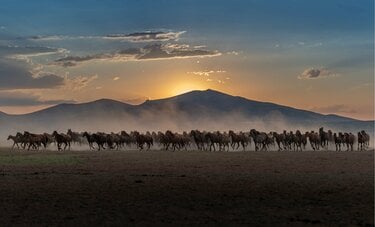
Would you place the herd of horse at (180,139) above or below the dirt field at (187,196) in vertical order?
above

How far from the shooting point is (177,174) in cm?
2622

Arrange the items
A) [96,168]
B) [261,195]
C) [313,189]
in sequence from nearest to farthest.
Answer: [261,195] → [313,189] → [96,168]

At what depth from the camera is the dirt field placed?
15.3 m

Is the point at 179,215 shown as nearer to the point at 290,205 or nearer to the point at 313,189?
the point at 290,205

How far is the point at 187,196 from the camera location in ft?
62.0

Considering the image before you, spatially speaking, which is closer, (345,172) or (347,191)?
(347,191)

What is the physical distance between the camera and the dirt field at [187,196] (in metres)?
15.3

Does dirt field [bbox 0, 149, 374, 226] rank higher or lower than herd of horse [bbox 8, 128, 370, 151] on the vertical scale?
lower

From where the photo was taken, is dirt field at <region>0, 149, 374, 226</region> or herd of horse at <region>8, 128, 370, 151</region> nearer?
dirt field at <region>0, 149, 374, 226</region>

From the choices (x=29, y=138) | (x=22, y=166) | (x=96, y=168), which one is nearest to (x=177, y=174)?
(x=96, y=168)

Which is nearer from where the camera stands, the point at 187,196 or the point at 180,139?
the point at 187,196

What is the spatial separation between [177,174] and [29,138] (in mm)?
32135

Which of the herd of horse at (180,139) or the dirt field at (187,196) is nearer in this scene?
the dirt field at (187,196)

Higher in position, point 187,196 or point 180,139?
point 180,139
